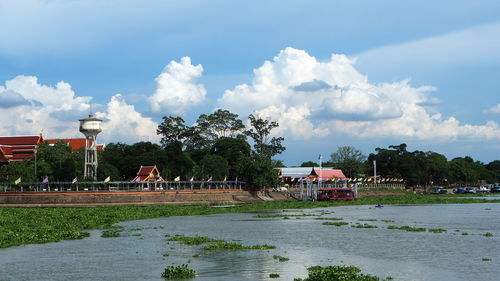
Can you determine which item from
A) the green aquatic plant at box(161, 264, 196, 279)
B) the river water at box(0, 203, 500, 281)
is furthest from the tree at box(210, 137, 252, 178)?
the green aquatic plant at box(161, 264, 196, 279)

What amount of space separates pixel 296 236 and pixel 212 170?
78799 mm

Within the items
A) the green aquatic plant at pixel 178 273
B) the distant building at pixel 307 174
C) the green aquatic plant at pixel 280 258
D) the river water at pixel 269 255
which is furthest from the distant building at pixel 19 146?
the green aquatic plant at pixel 178 273

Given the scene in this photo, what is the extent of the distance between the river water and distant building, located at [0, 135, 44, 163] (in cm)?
9889

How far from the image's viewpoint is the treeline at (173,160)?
108 m

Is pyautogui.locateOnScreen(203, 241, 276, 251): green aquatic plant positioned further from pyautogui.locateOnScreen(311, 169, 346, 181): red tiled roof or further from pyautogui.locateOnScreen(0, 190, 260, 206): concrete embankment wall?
pyautogui.locateOnScreen(311, 169, 346, 181): red tiled roof

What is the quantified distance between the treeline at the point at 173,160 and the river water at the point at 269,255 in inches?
2397

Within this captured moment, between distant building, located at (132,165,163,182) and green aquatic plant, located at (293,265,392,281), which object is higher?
distant building, located at (132,165,163,182)

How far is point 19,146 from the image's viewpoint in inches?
5719

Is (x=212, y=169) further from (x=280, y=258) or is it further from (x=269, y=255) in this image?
(x=280, y=258)

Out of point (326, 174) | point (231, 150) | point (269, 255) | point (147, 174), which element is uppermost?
point (231, 150)

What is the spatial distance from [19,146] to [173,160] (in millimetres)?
45665

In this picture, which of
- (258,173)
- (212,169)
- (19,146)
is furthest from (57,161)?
(258,173)

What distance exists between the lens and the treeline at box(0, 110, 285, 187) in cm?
10781

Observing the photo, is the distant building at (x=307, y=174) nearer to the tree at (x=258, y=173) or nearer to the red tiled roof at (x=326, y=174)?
the red tiled roof at (x=326, y=174)
